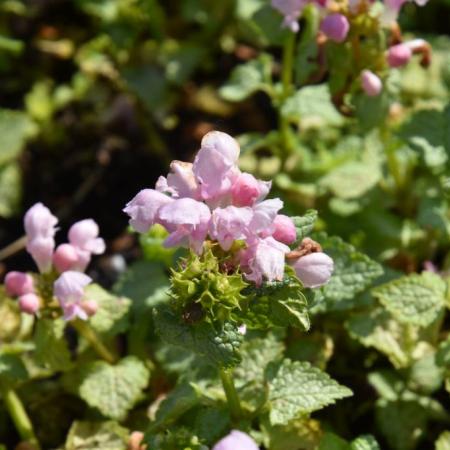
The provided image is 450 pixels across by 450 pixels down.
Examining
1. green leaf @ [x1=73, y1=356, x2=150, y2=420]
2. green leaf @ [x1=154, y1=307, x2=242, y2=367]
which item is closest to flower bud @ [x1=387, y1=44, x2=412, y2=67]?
green leaf @ [x1=154, y1=307, x2=242, y2=367]

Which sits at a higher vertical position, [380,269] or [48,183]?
[380,269]

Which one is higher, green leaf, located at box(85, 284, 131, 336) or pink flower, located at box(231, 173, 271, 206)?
pink flower, located at box(231, 173, 271, 206)

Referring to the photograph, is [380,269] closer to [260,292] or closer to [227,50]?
[260,292]

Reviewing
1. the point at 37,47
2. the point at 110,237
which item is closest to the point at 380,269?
the point at 110,237

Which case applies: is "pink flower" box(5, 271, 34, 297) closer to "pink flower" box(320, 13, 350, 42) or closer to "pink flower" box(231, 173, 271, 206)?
"pink flower" box(231, 173, 271, 206)

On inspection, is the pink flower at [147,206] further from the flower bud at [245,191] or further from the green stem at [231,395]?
the green stem at [231,395]

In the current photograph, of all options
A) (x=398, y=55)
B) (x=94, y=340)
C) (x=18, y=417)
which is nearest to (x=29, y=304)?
(x=94, y=340)
